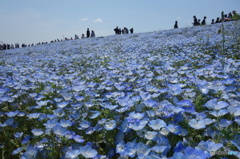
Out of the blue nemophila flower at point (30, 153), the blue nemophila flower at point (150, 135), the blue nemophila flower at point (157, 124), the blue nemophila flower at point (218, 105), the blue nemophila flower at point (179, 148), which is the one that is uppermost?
the blue nemophila flower at point (218, 105)

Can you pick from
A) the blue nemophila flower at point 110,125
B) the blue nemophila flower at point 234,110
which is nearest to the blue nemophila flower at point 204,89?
the blue nemophila flower at point 234,110

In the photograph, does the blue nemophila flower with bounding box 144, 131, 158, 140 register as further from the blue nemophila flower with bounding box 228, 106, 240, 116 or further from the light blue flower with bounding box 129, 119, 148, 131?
the blue nemophila flower with bounding box 228, 106, 240, 116

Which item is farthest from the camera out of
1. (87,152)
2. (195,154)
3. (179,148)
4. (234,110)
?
(234,110)

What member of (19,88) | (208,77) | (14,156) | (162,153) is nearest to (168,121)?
(162,153)

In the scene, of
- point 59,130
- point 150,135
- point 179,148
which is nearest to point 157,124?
point 150,135

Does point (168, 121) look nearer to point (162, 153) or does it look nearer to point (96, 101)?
point (162, 153)

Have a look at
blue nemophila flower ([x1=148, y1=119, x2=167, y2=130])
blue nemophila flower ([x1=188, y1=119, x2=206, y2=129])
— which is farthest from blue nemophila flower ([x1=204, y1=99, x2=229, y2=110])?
blue nemophila flower ([x1=148, y1=119, x2=167, y2=130])

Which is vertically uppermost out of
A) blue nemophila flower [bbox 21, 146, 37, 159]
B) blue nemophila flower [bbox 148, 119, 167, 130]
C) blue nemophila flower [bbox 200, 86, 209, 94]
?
blue nemophila flower [bbox 200, 86, 209, 94]

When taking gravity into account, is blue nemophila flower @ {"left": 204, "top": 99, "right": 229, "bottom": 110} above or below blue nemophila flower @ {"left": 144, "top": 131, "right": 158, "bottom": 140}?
above

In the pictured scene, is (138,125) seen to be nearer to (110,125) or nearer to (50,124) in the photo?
(110,125)

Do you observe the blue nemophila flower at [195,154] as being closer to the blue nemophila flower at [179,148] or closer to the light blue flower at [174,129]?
the blue nemophila flower at [179,148]

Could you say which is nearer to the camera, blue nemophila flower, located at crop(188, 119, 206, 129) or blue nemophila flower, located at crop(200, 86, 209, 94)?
blue nemophila flower, located at crop(188, 119, 206, 129)

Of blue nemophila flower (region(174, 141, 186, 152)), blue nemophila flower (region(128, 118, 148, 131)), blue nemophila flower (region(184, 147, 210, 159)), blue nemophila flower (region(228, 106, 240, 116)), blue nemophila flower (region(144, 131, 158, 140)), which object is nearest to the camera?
blue nemophila flower (region(184, 147, 210, 159))

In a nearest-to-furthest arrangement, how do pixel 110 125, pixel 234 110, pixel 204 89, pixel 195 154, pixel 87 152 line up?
pixel 195 154 < pixel 87 152 < pixel 234 110 < pixel 110 125 < pixel 204 89
